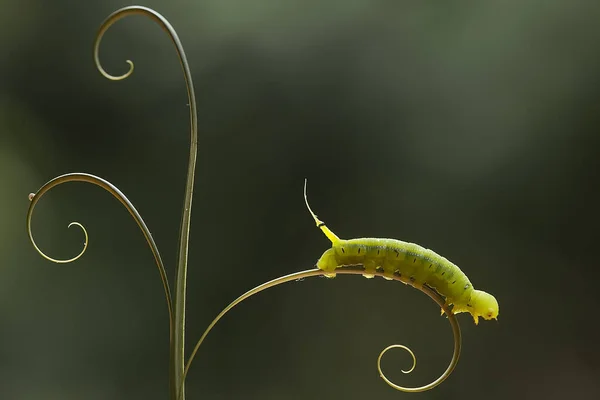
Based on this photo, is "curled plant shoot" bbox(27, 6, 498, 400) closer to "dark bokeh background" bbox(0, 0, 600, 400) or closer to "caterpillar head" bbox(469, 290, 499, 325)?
"caterpillar head" bbox(469, 290, 499, 325)

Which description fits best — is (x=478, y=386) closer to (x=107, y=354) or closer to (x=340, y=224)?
(x=340, y=224)

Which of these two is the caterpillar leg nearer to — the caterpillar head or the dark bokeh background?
the caterpillar head

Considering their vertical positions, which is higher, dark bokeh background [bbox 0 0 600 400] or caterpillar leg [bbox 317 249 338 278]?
dark bokeh background [bbox 0 0 600 400]

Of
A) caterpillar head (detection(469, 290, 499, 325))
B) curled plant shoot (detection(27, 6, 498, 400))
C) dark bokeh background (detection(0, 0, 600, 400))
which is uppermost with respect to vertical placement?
dark bokeh background (detection(0, 0, 600, 400))

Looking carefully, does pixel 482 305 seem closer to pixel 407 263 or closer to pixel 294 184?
pixel 407 263

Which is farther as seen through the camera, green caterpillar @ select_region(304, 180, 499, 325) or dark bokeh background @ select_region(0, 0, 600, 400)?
dark bokeh background @ select_region(0, 0, 600, 400)

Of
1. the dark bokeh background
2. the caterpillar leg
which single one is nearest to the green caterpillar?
the caterpillar leg

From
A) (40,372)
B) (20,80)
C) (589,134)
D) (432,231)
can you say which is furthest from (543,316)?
(20,80)

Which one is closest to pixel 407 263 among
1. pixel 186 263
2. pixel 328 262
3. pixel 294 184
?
pixel 328 262
